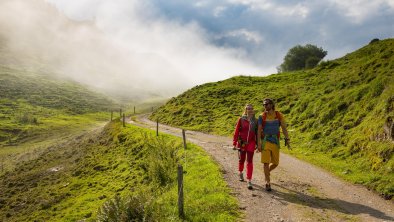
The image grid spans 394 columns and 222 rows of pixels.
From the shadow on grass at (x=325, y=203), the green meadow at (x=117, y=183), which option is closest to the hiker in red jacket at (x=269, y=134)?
the shadow on grass at (x=325, y=203)

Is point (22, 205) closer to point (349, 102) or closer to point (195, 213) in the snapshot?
point (195, 213)

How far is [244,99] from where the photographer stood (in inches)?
2258

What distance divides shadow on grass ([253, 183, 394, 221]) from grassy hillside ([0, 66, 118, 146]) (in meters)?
85.8

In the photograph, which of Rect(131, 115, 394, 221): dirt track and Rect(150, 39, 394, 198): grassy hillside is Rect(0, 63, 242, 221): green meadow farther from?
Rect(150, 39, 394, 198): grassy hillside

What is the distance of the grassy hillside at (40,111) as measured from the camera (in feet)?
320

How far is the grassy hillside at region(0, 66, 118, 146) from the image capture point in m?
97.5

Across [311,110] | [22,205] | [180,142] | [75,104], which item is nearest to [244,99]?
[311,110]

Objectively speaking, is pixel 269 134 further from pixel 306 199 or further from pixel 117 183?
pixel 117 183

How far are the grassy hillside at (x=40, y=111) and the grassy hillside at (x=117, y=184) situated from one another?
52.4 metres

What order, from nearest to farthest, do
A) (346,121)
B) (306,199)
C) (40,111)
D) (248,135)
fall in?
(306,199) → (248,135) → (346,121) → (40,111)

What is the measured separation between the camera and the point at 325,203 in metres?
13.4

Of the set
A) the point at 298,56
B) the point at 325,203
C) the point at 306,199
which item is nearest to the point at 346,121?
the point at 306,199

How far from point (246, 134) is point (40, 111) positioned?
466 feet

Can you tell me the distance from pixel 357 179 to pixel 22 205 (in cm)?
2701
